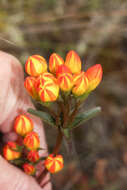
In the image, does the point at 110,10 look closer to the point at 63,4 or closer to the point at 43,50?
the point at 63,4

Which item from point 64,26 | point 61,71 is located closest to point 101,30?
point 64,26

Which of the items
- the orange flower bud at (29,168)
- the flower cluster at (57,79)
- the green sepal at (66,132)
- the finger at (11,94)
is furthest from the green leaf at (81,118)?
the finger at (11,94)

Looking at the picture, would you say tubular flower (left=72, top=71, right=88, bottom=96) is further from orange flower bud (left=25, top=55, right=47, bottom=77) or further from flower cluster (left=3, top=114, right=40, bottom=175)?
→ flower cluster (left=3, top=114, right=40, bottom=175)

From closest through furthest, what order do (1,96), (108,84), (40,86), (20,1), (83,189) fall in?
1. (40,86)
2. (1,96)
3. (83,189)
4. (20,1)
5. (108,84)

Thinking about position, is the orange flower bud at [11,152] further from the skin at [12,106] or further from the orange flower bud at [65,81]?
the orange flower bud at [65,81]

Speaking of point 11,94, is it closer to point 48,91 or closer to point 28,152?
point 28,152

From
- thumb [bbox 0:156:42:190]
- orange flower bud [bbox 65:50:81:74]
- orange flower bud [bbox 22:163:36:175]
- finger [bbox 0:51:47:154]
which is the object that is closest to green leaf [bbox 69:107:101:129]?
orange flower bud [bbox 65:50:81:74]
